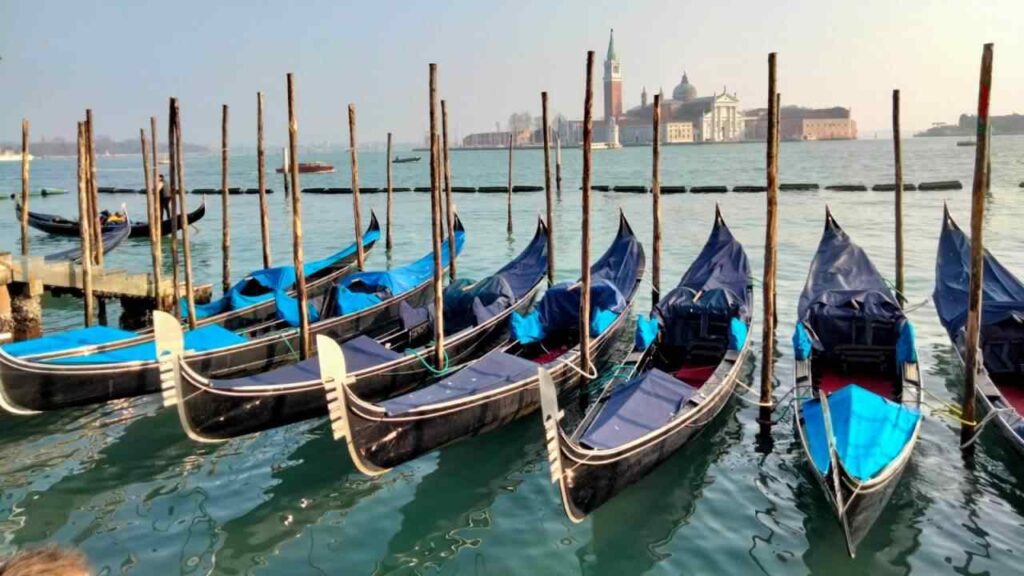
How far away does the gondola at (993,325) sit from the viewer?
6221 millimetres

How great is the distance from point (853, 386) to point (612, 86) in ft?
481

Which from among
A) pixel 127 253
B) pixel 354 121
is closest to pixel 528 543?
pixel 354 121

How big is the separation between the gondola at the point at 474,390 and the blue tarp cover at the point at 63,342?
2366 mm

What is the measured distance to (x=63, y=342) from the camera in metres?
7.67

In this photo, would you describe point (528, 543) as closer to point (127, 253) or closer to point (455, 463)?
point (455, 463)

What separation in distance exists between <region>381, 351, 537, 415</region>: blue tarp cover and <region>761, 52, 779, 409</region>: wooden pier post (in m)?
1.81

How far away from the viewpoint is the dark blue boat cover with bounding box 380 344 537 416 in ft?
20.4

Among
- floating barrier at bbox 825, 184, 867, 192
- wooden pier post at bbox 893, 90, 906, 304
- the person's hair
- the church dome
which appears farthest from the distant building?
the person's hair

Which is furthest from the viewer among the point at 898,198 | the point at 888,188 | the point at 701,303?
the point at 888,188

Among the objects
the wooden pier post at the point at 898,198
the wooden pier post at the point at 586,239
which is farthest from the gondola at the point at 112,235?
the wooden pier post at the point at 898,198

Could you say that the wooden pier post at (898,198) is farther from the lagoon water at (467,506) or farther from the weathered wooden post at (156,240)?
the weathered wooden post at (156,240)

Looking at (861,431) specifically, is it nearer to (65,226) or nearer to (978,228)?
(978,228)

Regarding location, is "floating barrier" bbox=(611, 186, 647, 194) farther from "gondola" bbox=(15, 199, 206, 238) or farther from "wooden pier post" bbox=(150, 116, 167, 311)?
"wooden pier post" bbox=(150, 116, 167, 311)

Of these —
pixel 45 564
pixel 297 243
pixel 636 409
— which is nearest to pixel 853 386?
pixel 636 409
